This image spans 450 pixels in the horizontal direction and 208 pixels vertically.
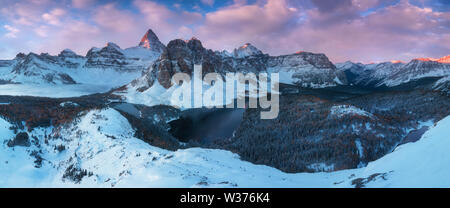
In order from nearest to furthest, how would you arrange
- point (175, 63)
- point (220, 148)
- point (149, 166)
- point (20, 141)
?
point (149, 166) → point (20, 141) → point (220, 148) → point (175, 63)

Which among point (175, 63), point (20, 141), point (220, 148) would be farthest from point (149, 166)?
point (175, 63)

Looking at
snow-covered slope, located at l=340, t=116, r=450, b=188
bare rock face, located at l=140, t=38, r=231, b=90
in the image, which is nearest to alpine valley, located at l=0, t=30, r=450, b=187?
snow-covered slope, located at l=340, t=116, r=450, b=188

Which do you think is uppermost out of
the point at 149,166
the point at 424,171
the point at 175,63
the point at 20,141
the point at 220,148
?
the point at 175,63

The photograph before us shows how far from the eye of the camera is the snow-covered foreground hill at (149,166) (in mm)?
11844

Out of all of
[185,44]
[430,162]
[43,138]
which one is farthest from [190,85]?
[430,162]

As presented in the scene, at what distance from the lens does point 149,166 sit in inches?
618

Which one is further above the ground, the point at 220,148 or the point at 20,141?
the point at 20,141

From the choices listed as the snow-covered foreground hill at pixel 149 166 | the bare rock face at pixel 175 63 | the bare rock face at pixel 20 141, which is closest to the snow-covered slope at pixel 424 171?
the snow-covered foreground hill at pixel 149 166

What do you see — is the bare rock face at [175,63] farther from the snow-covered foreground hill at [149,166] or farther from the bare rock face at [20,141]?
the bare rock face at [20,141]

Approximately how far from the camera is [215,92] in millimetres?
111625

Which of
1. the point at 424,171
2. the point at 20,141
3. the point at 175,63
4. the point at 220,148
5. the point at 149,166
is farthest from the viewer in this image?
the point at 175,63

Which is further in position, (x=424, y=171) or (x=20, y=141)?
(x=20, y=141)

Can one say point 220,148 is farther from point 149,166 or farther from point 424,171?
point 424,171
